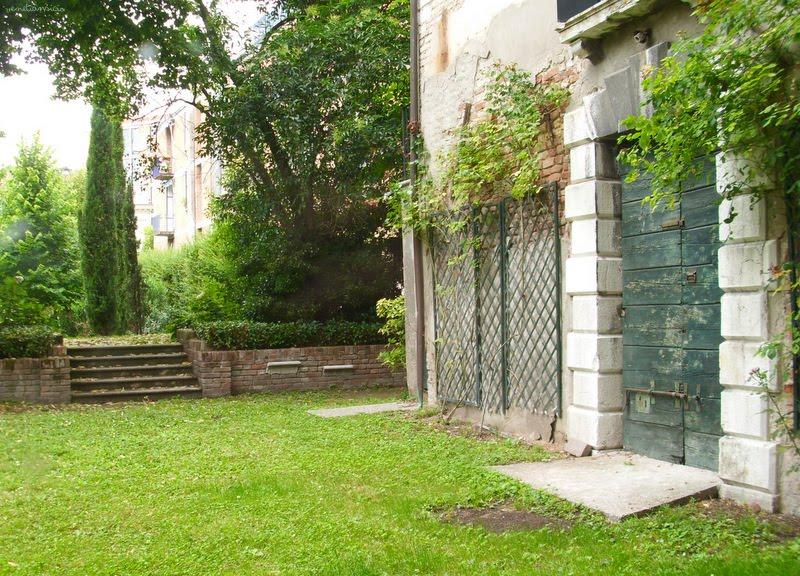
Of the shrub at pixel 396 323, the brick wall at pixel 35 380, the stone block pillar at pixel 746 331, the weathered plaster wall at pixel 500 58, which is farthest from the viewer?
the brick wall at pixel 35 380

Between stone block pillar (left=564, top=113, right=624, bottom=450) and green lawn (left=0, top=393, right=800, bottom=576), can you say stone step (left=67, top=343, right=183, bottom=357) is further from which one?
stone block pillar (left=564, top=113, right=624, bottom=450)

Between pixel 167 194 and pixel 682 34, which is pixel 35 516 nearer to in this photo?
pixel 682 34

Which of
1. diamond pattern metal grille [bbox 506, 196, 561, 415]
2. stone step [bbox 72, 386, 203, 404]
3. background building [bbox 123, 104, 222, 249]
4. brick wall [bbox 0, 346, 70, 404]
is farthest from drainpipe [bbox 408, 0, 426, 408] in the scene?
background building [bbox 123, 104, 222, 249]

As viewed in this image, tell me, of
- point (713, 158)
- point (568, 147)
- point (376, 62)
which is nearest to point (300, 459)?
point (568, 147)

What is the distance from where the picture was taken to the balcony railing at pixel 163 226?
32.6m

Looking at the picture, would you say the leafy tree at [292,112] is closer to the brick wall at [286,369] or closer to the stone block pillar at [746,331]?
the brick wall at [286,369]

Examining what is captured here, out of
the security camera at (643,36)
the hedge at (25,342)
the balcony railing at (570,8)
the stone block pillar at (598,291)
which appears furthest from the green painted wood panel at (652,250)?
the hedge at (25,342)

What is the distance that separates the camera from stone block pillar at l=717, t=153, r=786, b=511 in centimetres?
480

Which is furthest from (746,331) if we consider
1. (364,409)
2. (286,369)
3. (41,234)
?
(41,234)

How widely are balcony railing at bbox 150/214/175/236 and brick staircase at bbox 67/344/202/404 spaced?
19.7m

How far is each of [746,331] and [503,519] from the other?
6.59 ft

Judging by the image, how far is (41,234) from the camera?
18.9 metres

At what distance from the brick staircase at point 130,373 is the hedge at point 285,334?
2.49 ft

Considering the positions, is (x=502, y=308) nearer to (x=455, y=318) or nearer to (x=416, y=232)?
(x=455, y=318)
